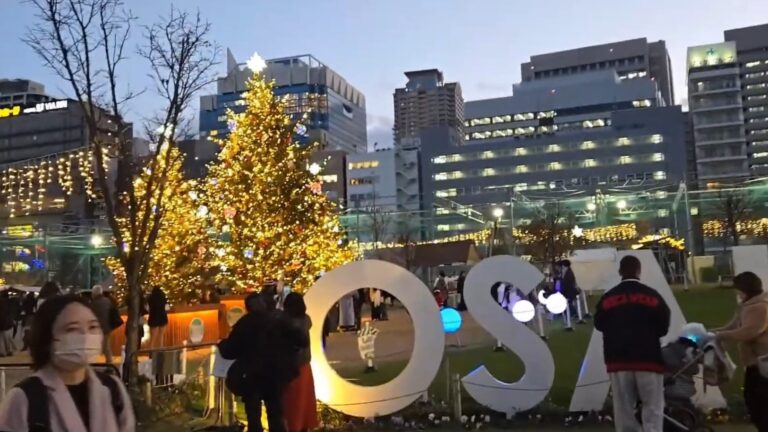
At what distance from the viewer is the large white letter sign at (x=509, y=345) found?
26.6 feet

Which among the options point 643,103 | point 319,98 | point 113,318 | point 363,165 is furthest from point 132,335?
point 319,98

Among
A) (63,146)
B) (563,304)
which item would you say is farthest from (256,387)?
(63,146)

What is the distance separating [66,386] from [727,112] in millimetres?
102052

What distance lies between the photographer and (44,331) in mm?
2879

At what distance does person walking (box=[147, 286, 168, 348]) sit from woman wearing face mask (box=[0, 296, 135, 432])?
36.5 feet

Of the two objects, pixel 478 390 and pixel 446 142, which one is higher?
pixel 446 142

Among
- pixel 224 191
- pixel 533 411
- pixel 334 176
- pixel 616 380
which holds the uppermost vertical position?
pixel 334 176

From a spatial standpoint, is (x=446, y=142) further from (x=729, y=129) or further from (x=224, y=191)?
(x=224, y=191)

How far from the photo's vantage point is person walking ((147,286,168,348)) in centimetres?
1372

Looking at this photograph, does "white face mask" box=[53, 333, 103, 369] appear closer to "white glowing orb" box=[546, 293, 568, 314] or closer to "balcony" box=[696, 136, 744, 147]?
"white glowing orb" box=[546, 293, 568, 314]

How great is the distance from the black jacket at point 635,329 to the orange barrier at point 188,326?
35.2ft

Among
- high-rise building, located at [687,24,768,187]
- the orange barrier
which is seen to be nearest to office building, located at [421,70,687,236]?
high-rise building, located at [687,24,768,187]

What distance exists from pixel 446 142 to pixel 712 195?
242 feet

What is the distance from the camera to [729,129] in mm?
92375
